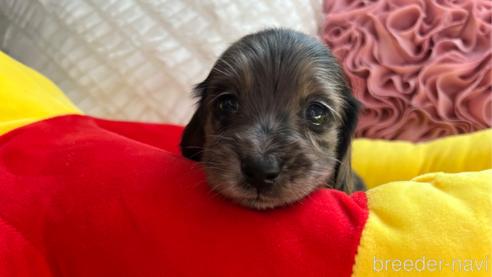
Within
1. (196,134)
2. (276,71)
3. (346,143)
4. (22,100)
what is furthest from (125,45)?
(346,143)

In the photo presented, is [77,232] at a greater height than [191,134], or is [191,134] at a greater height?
[77,232]

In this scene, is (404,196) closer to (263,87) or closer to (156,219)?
(263,87)

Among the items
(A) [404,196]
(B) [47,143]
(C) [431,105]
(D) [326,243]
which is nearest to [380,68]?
(C) [431,105]

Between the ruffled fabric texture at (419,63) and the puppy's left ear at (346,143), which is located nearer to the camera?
the puppy's left ear at (346,143)

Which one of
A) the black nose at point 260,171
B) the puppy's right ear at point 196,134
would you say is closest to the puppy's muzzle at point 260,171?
the black nose at point 260,171

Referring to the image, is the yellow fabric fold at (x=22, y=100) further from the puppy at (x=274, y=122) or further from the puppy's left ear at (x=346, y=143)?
the puppy's left ear at (x=346, y=143)

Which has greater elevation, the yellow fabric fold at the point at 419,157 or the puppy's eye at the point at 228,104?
the puppy's eye at the point at 228,104
